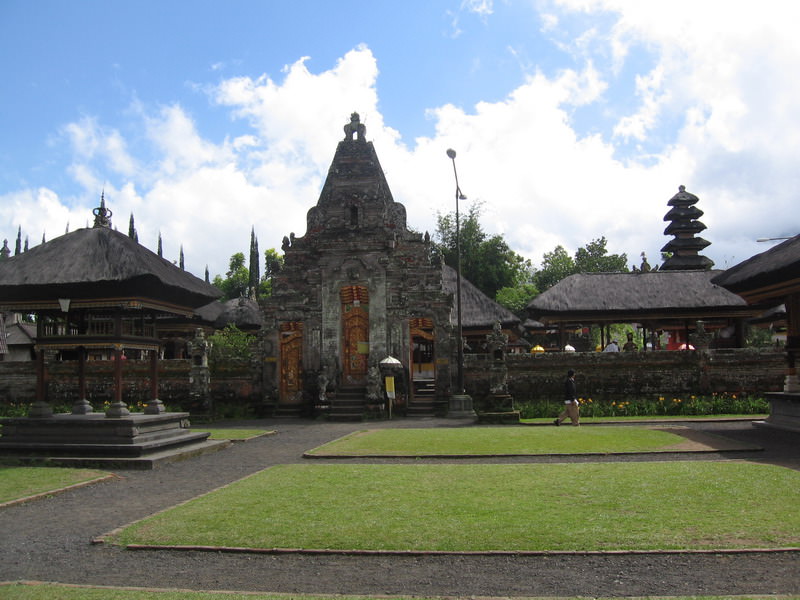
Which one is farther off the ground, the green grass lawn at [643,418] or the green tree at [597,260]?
the green tree at [597,260]

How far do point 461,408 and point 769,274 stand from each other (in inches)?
390

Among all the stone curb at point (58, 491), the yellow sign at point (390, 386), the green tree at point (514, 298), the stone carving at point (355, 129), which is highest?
the stone carving at point (355, 129)

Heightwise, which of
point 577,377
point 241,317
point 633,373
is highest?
point 241,317

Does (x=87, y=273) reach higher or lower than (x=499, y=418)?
higher

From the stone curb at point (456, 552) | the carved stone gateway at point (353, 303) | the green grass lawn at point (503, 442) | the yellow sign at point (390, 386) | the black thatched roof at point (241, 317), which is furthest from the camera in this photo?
the black thatched roof at point (241, 317)

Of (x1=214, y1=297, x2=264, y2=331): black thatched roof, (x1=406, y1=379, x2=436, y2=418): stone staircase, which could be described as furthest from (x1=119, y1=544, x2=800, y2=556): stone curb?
(x1=214, y1=297, x2=264, y2=331): black thatched roof

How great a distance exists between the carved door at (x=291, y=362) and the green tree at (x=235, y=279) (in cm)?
4636

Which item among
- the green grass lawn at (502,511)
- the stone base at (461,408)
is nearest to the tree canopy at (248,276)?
the stone base at (461,408)

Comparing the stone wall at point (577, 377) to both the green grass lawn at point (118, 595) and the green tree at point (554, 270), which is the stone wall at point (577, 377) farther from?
the green tree at point (554, 270)

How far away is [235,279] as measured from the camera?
7506 cm

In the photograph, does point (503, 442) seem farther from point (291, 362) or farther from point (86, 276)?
point (291, 362)

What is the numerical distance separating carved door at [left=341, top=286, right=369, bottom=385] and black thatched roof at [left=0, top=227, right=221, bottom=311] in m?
9.57

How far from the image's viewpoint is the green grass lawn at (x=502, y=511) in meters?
6.70

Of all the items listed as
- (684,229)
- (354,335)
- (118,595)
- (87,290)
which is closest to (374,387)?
(354,335)
